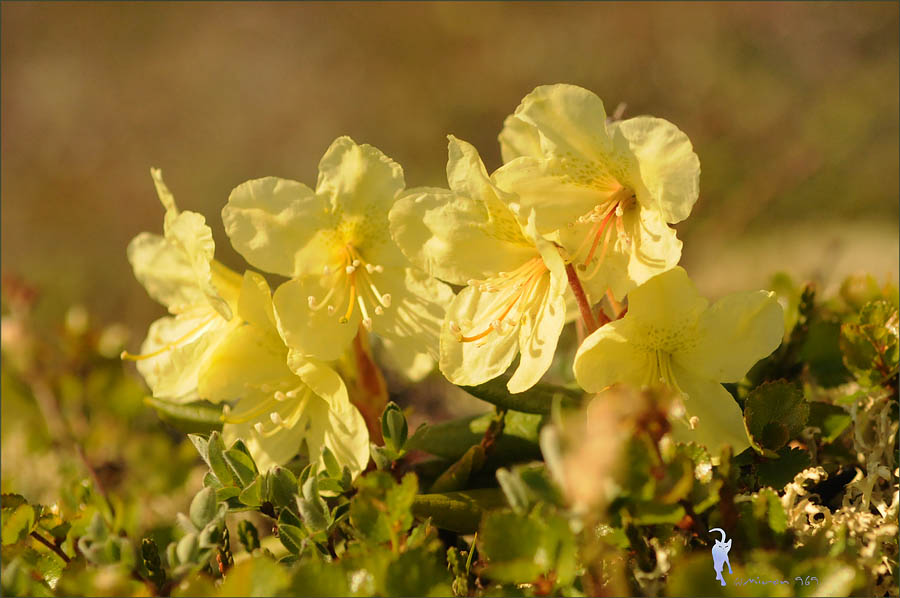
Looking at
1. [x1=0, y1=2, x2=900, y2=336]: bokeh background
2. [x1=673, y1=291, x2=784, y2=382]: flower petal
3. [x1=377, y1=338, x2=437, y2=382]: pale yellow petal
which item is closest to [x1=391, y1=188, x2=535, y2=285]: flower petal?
[x1=377, y1=338, x2=437, y2=382]: pale yellow petal

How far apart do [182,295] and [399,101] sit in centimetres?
339

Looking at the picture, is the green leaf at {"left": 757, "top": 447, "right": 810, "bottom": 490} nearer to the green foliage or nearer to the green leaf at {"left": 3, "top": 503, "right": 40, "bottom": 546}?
the green foliage

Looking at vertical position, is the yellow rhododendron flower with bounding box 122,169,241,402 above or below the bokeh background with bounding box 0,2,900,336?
above

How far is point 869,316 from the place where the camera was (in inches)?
36.3

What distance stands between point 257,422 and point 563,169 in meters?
0.44

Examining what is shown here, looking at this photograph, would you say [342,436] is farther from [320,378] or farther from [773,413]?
[773,413]

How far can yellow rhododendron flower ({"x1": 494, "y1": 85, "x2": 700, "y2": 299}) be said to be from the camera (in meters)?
0.81

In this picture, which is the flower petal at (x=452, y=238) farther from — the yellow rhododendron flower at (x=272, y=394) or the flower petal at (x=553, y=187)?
the yellow rhododendron flower at (x=272, y=394)

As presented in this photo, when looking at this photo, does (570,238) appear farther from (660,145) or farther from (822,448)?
(822,448)

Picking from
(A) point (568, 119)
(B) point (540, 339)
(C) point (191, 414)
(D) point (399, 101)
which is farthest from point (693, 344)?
(D) point (399, 101)

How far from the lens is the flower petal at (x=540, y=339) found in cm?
83

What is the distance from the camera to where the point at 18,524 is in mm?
761

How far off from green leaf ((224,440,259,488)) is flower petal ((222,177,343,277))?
21 cm

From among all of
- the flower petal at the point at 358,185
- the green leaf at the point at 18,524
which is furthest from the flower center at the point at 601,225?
the green leaf at the point at 18,524
